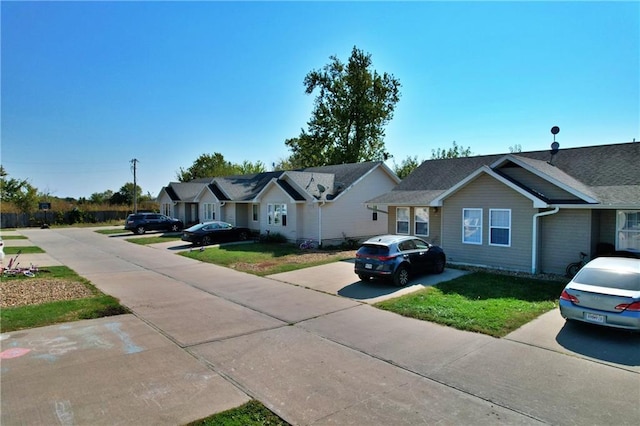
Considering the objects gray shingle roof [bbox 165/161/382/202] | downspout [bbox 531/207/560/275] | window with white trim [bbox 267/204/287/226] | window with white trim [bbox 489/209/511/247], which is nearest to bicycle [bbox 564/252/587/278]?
downspout [bbox 531/207/560/275]

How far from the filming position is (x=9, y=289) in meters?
12.6

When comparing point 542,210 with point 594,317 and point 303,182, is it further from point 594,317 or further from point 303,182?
point 303,182

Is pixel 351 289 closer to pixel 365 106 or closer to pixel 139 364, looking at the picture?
pixel 139 364

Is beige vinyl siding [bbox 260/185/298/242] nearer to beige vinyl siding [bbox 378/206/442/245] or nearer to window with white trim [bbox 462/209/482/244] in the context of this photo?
beige vinyl siding [bbox 378/206/442/245]

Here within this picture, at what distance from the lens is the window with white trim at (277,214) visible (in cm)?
2691

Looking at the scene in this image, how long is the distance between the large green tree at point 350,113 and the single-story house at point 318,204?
16259 mm

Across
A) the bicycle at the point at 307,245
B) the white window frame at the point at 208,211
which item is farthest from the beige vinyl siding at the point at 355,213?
the white window frame at the point at 208,211

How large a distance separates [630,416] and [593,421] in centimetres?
58

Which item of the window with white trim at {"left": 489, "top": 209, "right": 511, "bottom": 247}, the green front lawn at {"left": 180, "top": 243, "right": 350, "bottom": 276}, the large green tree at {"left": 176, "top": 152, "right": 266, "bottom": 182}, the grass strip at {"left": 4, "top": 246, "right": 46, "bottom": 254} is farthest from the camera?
the large green tree at {"left": 176, "top": 152, "right": 266, "bottom": 182}

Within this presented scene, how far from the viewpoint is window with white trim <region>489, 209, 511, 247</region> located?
50.9ft

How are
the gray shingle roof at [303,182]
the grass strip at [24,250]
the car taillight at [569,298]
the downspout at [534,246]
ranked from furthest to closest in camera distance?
1. the gray shingle roof at [303,182]
2. the grass strip at [24,250]
3. the downspout at [534,246]
4. the car taillight at [569,298]

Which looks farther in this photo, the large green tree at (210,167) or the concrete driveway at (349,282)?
the large green tree at (210,167)

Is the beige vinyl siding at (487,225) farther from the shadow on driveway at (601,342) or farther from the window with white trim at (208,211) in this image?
the window with white trim at (208,211)

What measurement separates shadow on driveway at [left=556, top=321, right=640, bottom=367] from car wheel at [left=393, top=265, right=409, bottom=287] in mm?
5150
